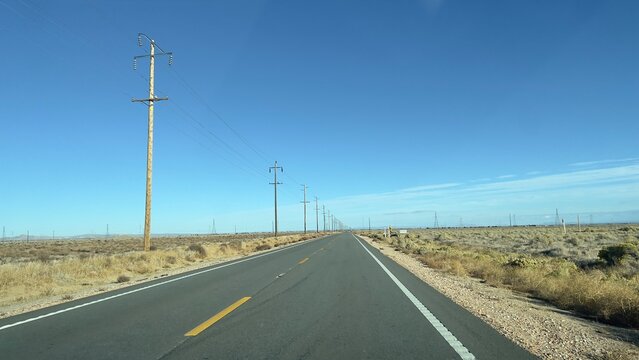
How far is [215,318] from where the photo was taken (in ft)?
31.3

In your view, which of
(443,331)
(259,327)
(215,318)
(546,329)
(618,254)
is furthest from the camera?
(618,254)

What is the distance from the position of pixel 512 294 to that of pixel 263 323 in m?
8.13

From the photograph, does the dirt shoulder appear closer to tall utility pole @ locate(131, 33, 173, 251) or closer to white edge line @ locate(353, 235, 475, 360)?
white edge line @ locate(353, 235, 475, 360)

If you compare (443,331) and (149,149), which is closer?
(443,331)

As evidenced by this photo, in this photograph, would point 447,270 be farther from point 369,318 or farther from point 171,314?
point 171,314

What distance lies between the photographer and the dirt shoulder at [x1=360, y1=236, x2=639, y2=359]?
7082mm

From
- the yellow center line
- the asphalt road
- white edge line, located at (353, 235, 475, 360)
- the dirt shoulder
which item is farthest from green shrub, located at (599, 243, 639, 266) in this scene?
the yellow center line

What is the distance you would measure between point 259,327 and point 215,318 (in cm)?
133

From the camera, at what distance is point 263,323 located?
8.99 meters

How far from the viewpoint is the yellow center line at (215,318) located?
829 cm

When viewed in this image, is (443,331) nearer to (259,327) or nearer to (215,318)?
(259,327)

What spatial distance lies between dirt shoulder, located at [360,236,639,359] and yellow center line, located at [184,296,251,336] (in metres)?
4.96

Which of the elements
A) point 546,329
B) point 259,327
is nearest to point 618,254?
point 546,329

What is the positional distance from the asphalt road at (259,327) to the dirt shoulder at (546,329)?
0.40 metres
